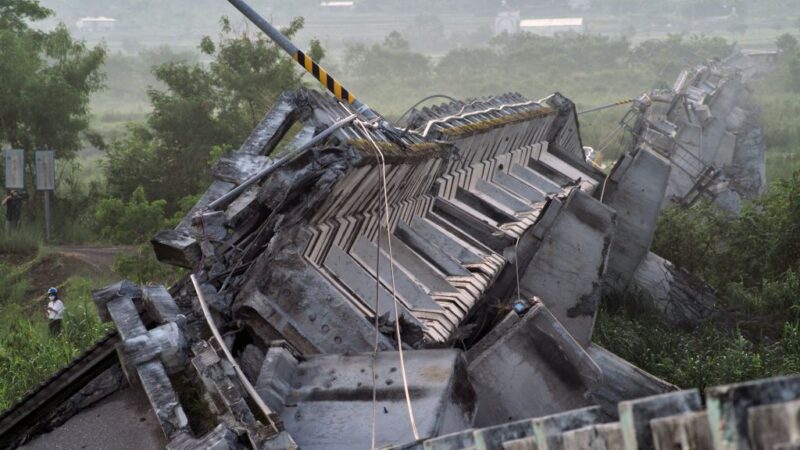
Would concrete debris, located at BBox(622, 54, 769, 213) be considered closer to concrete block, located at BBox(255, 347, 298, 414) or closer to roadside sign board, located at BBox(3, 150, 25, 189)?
roadside sign board, located at BBox(3, 150, 25, 189)

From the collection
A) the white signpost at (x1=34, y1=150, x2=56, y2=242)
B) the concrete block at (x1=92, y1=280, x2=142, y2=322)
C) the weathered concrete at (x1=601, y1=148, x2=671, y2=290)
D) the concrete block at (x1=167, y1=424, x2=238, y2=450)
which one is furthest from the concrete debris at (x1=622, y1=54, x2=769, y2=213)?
the concrete block at (x1=167, y1=424, x2=238, y2=450)

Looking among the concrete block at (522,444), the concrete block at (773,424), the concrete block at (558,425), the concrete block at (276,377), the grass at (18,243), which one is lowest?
the grass at (18,243)

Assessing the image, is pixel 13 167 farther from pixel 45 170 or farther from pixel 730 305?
pixel 730 305

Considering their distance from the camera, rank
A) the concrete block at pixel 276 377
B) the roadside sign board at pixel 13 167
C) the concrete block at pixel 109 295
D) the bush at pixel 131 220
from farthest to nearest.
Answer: the roadside sign board at pixel 13 167
the bush at pixel 131 220
the concrete block at pixel 109 295
the concrete block at pixel 276 377

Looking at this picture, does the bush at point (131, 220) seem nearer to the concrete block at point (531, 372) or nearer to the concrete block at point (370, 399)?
the concrete block at point (531, 372)

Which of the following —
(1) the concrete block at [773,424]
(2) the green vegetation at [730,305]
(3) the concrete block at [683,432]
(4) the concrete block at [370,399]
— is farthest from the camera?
(2) the green vegetation at [730,305]

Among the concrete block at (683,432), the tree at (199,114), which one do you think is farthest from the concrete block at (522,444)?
the tree at (199,114)
